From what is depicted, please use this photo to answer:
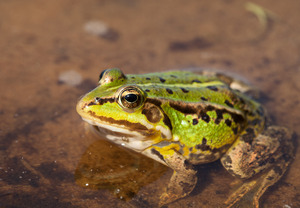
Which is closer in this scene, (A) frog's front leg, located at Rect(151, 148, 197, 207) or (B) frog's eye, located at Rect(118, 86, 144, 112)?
(B) frog's eye, located at Rect(118, 86, 144, 112)

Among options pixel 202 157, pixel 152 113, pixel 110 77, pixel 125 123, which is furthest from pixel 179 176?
pixel 110 77

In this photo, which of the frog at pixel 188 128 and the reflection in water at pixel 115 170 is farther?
the reflection in water at pixel 115 170

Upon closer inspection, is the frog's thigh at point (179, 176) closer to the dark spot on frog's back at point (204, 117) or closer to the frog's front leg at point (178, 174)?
the frog's front leg at point (178, 174)

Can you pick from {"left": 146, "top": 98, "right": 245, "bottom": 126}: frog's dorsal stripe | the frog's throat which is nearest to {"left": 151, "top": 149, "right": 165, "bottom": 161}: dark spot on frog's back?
the frog's throat

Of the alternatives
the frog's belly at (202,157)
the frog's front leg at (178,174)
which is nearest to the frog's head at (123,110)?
the frog's front leg at (178,174)

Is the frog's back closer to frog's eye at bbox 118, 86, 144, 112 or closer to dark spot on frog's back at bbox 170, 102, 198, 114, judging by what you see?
dark spot on frog's back at bbox 170, 102, 198, 114

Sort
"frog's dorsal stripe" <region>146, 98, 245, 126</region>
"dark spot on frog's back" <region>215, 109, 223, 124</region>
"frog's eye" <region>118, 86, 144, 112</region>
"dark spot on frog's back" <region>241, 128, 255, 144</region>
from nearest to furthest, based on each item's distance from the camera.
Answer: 1. "frog's eye" <region>118, 86, 144, 112</region>
2. "frog's dorsal stripe" <region>146, 98, 245, 126</region>
3. "dark spot on frog's back" <region>215, 109, 223, 124</region>
4. "dark spot on frog's back" <region>241, 128, 255, 144</region>

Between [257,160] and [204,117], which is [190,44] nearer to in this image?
[204,117]
